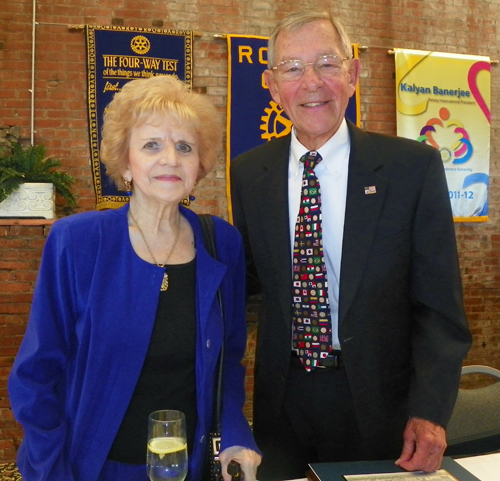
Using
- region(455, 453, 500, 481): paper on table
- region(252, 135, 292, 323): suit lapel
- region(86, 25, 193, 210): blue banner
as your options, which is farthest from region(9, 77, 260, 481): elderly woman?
region(86, 25, 193, 210): blue banner

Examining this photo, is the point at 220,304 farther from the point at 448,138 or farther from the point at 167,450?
the point at 448,138

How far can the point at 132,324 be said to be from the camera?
1.47m

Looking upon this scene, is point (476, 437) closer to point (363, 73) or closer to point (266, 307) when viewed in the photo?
point (266, 307)

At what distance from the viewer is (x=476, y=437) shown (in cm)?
225

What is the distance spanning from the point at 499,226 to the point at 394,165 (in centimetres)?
466

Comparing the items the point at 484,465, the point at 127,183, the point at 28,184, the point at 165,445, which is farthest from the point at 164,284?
the point at 28,184

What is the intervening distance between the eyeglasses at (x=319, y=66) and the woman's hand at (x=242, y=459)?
3.76 ft

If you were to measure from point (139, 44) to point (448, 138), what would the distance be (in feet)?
10.1

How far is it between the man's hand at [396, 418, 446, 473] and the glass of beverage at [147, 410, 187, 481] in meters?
0.57

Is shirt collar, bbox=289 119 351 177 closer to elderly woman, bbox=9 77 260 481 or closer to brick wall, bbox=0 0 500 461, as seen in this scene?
elderly woman, bbox=9 77 260 481

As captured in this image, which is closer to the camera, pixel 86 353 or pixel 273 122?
pixel 86 353

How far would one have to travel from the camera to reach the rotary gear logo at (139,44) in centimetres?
469

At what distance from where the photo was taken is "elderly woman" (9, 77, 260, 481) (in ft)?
4.68

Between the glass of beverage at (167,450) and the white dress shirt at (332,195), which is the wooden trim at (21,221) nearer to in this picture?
the white dress shirt at (332,195)
